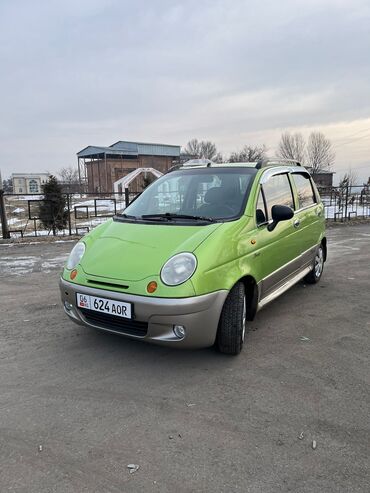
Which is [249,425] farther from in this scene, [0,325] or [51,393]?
[0,325]

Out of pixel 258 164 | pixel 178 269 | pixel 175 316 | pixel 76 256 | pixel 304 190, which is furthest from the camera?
pixel 304 190

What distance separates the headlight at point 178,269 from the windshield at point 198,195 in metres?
0.75

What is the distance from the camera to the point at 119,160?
6625 cm

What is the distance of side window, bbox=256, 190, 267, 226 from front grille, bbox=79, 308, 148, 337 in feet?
5.24

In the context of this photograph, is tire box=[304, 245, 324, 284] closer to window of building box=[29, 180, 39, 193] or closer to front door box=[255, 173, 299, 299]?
front door box=[255, 173, 299, 299]

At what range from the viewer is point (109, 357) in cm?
346

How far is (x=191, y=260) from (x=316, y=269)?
11.0ft

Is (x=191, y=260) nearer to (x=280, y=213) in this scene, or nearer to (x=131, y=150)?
(x=280, y=213)

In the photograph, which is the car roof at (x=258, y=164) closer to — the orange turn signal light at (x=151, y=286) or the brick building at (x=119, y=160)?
the orange turn signal light at (x=151, y=286)

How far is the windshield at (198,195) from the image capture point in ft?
12.8

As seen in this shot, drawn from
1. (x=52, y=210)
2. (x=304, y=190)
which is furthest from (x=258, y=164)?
(x=52, y=210)

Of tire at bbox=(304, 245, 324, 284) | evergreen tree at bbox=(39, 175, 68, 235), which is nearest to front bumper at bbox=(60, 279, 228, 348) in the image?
tire at bbox=(304, 245, 324, 284)

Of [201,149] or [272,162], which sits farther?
[201,149]

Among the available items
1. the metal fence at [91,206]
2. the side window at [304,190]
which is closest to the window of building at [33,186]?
the metal fence at [91,206]
